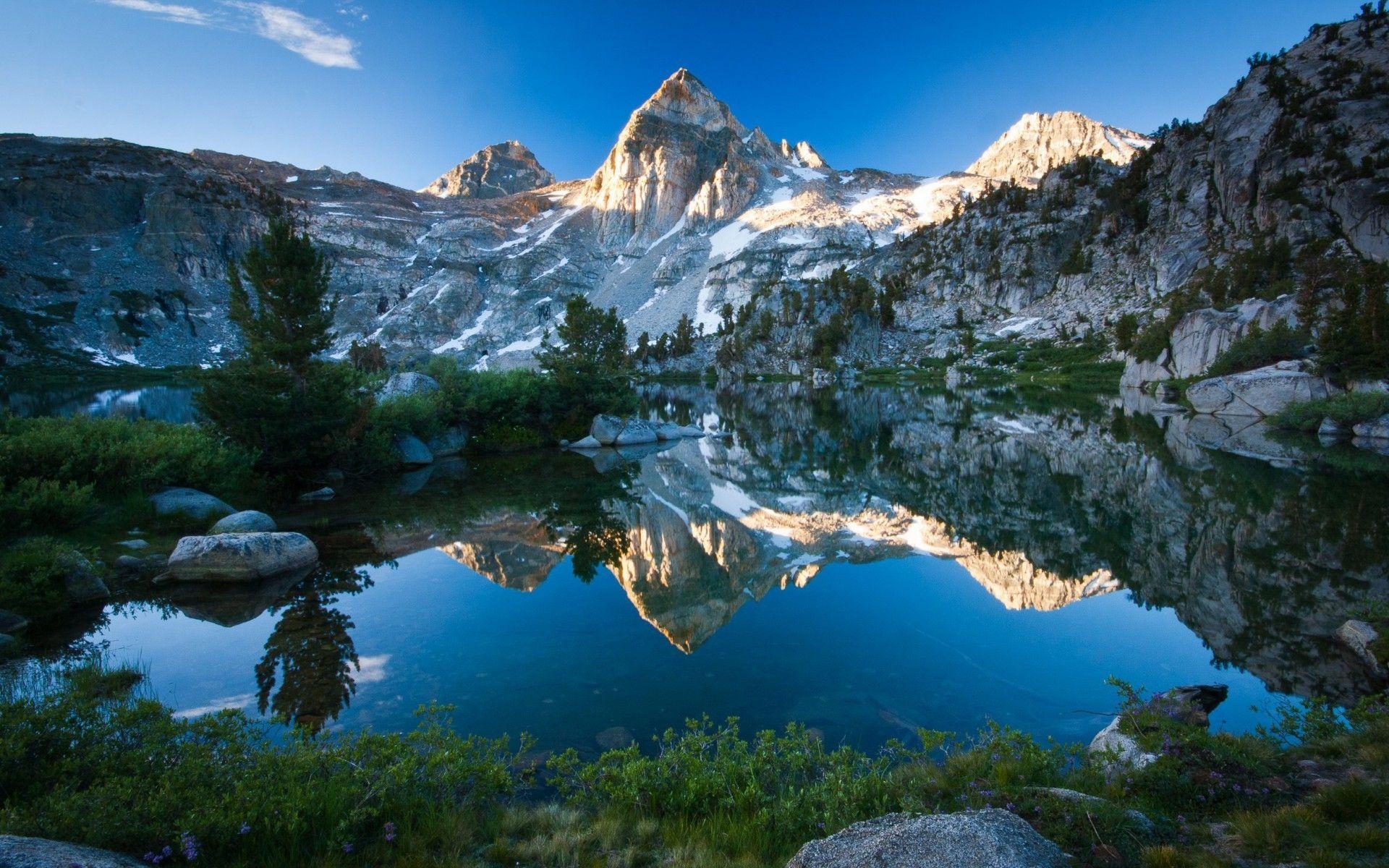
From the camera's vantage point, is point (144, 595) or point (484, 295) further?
point (484, 295)

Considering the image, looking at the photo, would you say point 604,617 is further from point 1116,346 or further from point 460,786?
point 1116,346

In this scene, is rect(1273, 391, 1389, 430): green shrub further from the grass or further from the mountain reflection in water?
the grass

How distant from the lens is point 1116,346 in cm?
7812

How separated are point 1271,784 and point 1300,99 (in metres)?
113

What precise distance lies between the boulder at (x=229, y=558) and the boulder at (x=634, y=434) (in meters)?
20.2

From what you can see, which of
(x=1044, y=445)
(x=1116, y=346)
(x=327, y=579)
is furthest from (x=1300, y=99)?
(x=327, y=579)

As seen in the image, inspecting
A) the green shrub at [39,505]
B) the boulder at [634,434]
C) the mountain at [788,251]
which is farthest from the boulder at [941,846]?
the mountain at [788,251]

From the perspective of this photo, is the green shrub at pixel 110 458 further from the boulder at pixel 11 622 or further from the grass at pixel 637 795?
the grass at pixel 637 795

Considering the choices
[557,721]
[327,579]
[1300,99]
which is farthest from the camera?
[1300,99]

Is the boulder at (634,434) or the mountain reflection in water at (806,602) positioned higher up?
the boulder at (634,434)

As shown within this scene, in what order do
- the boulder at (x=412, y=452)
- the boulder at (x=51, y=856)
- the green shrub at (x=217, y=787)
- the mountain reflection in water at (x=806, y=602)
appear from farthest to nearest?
the boulder at (x=412, y=452), the mountain reflection in water at (x=806, y=602), the green shrub at (x=217, y=787), the boulder at (x=51, y=856)

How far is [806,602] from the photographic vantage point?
1082 cm

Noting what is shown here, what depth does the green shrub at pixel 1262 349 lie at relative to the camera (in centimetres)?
3975

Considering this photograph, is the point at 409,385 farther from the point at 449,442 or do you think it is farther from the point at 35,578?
the point at 35,578
